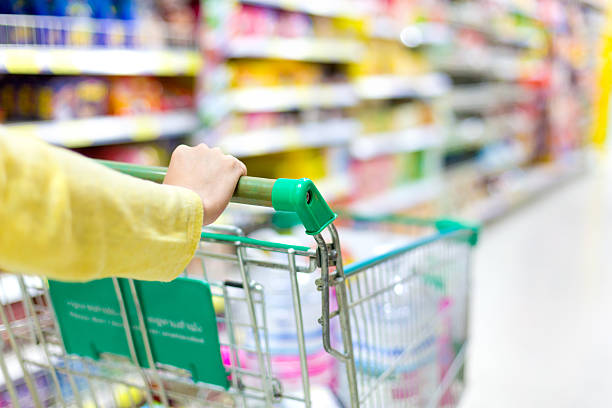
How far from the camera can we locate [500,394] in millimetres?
2217

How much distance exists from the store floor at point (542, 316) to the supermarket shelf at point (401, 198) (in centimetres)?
60

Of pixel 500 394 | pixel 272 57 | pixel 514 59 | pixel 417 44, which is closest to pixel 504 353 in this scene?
pixel 500 394

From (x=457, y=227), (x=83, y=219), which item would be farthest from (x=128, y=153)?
(x=83, y=219)

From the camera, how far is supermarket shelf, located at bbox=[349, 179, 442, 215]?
3789 millimetres

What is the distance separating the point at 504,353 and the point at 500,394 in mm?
381

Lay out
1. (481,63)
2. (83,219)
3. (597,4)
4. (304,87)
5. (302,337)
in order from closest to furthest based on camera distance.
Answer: (83,219)
(302,337)
(304,87)
(481,63)
(597,4)

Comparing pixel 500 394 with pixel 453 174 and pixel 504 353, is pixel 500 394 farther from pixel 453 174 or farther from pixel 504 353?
pixel 453 174

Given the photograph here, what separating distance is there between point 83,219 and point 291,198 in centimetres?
27

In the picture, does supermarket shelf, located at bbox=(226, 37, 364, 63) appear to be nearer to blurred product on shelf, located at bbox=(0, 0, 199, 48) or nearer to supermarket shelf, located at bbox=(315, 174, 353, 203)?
blurred product on shelf, located at bbox=(0, 0, 199, 48)

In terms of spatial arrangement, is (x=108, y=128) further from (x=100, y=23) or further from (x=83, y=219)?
(x=83, y=219)

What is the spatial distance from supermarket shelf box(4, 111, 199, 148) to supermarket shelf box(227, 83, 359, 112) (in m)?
0.26

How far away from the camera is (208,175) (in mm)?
791

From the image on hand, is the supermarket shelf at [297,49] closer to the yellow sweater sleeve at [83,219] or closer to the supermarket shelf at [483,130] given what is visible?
the supermarket shelf at [483,130]

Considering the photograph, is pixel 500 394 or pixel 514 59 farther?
pixel 514 59
